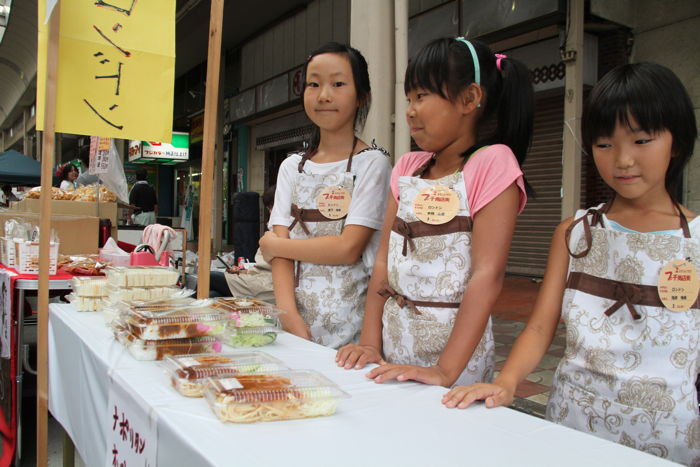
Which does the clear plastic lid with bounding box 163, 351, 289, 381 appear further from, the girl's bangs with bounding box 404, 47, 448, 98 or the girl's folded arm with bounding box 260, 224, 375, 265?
the girl's bangs with bounding box 404, 47, 448, 98

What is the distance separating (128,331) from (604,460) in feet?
4.09

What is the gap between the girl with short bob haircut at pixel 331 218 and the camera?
5.80 feet

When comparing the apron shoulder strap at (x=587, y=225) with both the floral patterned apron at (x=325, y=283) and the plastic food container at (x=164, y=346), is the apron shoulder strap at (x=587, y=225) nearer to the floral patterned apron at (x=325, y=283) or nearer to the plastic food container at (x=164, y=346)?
the floral patterned apron at (x=325, y=283)

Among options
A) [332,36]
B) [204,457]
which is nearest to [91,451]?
[204,457]

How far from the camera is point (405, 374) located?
118 cm

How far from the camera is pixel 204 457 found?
0.81 meters

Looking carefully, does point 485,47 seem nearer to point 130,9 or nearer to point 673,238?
point 673,238

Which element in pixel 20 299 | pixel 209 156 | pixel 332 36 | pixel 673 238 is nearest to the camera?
pixel 673 238

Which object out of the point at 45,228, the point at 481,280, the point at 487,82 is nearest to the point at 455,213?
the point at 481,280

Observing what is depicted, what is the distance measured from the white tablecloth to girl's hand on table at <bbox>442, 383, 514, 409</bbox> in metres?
0.02

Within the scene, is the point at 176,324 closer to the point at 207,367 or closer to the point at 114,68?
the point at 207,367

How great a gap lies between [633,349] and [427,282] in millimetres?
528

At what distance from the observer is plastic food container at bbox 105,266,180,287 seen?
1983mm

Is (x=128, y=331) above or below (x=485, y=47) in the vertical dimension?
below
